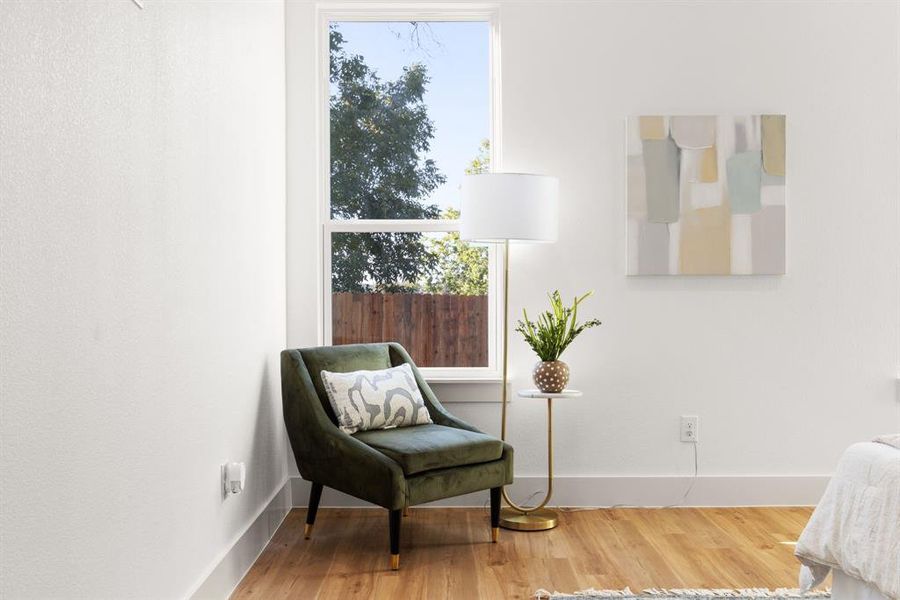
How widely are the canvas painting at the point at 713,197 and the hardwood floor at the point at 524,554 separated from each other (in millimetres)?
1213

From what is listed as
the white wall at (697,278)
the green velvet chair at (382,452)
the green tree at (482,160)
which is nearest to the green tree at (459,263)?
the green tree at (482,160)

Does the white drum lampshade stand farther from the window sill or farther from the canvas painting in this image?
the window sill

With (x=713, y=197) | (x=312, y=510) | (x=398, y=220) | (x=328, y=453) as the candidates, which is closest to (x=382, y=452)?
(x=328, y=453)

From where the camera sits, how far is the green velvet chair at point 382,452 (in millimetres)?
3021

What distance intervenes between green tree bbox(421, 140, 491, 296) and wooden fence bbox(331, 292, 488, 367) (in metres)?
0.05

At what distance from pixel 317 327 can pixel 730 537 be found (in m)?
2.10

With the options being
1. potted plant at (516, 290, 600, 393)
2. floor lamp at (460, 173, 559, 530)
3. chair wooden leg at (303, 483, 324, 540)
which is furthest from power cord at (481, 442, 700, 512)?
chair wooden leg at (303, 483, 324, 540)

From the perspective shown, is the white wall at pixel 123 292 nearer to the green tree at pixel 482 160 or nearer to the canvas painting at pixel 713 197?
the green tree at pixel 482 160

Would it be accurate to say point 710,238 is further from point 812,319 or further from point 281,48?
point 281,48

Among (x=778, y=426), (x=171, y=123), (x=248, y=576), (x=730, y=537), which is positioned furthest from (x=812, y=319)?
(x=171, y=123)

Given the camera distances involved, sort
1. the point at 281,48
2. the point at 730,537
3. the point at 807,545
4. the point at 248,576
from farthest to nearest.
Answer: the point at 281,48 → the point at 730,537 → the point at 248,576 → the point at 807,545

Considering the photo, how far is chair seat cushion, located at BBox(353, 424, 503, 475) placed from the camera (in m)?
3.04

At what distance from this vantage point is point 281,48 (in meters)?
3.80

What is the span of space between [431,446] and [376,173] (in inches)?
60.1
